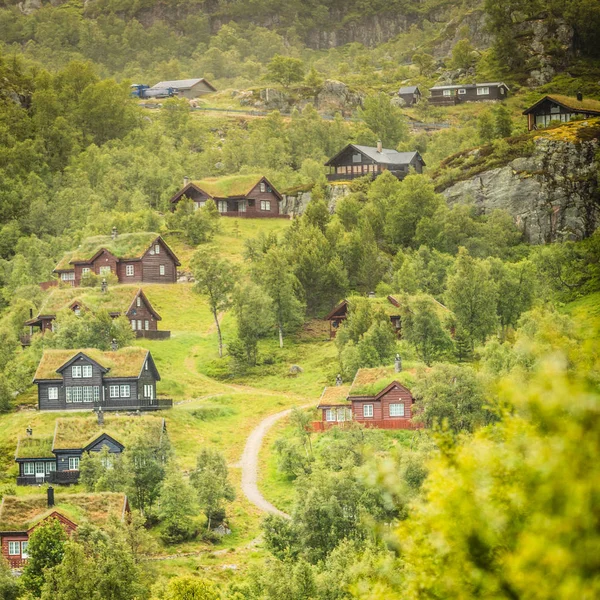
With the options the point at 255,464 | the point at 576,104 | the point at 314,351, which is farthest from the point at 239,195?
the point at 255,464

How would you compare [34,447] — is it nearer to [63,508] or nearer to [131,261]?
[63,508]

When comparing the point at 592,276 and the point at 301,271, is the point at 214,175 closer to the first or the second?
the point at 301,271

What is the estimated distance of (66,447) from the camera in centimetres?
7100

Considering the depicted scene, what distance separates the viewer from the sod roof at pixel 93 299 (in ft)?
303

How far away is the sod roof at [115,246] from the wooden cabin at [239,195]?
53.4 ft

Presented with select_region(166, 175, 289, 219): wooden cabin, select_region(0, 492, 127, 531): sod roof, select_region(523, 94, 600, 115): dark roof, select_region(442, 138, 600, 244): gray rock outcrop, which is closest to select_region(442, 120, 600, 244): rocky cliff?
select_region(442, 138, 600, 244): gray rock outcrop

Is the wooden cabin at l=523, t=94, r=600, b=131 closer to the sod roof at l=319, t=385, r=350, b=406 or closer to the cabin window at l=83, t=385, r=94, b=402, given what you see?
the sod roof at l=319, t=385, r=350, b=406

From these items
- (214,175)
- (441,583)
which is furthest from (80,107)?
(441,583)

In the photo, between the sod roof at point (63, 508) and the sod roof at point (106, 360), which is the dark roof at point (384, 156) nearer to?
the sod roof at point (106, 360)

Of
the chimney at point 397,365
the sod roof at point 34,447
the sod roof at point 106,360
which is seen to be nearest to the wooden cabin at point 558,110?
the chimney at point 397,365

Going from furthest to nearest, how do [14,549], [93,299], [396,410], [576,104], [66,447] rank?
[576,104], [93,299], [396,410], [66,447], [14,549]

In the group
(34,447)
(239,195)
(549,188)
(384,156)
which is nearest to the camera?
(34,447)

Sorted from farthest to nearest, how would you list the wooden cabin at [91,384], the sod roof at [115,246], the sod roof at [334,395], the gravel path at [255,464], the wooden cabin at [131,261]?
1. the sod roof at [115,246]
2. the wooden cabin at [131,261]
3. the wooden cabin at [91,384]
4. the sod roof at [334,395]
5. the gravel path at [255,464]

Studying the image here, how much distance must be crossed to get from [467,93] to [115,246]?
9012 centimetres
